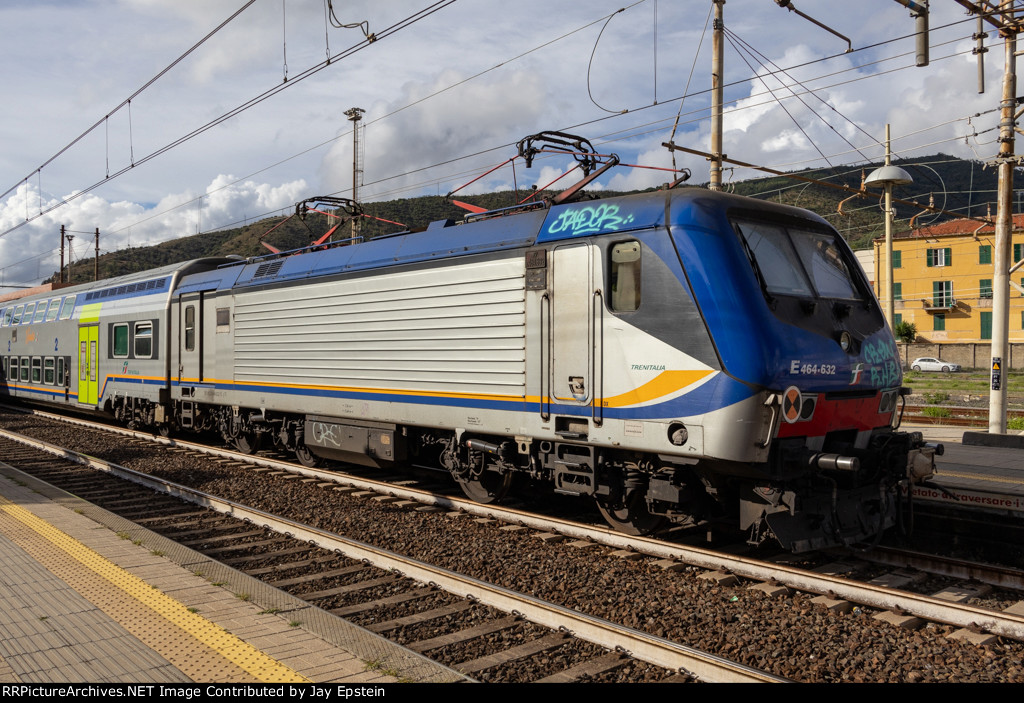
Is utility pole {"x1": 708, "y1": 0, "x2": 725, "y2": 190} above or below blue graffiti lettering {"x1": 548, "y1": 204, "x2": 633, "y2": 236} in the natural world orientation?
above

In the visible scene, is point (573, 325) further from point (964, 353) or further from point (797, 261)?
point (964, 353)

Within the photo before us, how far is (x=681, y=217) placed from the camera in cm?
727

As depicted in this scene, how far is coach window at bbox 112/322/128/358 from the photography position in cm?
1847

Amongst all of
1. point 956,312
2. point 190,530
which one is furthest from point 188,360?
point 956,312

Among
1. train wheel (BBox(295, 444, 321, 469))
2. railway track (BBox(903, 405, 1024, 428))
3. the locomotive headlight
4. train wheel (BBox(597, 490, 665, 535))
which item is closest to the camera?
the locomotive headlight

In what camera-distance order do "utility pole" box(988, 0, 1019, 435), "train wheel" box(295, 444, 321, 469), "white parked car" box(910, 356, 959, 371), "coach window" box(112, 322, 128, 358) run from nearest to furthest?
"train wheel" box(295, 444, 321, 469) < "utility pole" box(988, 0, 1019, 435) < "coach window" box(112, 322, 128, 358) < "white parked car" box(910, 356, 959, 371)

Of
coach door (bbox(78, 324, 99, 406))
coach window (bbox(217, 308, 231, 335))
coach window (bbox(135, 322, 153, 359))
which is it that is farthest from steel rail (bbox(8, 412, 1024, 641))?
coach door (bbox(78, 324, 99, 406))

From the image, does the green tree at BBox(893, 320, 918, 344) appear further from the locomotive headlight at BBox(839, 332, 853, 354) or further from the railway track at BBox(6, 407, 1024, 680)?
the railway track at BBox(6, 407, 1024, 680)

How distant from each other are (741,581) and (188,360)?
1231cm

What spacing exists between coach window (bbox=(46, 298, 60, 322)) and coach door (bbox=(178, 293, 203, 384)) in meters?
9.40

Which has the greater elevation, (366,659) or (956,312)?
(956,312)

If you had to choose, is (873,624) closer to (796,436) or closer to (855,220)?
(796,436)

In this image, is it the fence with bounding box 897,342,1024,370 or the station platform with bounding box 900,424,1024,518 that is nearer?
the station platform with bounding box 900,424,1024,518

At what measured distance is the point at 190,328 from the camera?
51.2 ft
